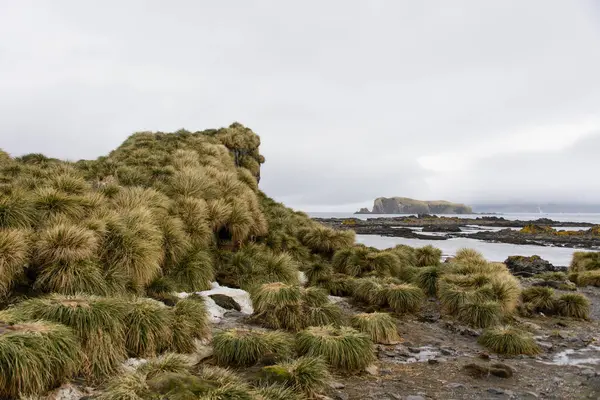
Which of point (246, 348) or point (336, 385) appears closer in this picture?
point (336, 385)

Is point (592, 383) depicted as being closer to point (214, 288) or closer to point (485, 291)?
point (485, 291)

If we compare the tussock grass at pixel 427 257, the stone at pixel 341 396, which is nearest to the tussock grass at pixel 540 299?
the tussock grass at pixel 427 257

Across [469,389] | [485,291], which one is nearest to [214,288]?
[469,389]

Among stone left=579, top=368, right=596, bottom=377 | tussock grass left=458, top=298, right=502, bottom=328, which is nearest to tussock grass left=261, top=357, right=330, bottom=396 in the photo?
stone left=579, top=368, right=596, bottom=377

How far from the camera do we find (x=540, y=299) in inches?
575

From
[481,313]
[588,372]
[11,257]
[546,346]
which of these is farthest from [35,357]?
[481,313]

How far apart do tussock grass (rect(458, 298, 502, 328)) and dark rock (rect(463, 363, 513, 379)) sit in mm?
3838

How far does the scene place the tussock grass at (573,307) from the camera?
13953mm

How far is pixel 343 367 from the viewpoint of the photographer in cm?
784

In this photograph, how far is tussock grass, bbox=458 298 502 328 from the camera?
39.0 ft

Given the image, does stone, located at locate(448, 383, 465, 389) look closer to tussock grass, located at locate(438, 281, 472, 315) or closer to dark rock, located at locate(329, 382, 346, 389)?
dark rock, located at locate(329, 382, 346, 389)

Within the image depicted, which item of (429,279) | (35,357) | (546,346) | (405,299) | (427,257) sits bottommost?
(546,346)

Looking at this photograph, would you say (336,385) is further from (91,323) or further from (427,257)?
(427,257)

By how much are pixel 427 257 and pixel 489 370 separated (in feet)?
44.1
